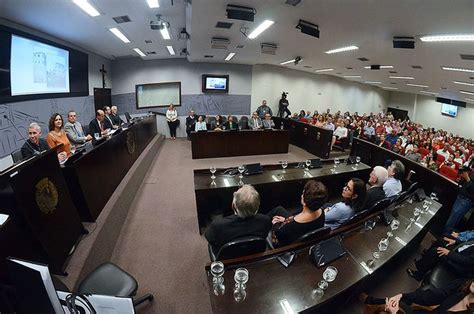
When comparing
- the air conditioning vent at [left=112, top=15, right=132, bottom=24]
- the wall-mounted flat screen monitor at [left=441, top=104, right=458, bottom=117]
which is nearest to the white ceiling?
the air conditioning vent at [left=112, top=15, right=132, bottom=24]

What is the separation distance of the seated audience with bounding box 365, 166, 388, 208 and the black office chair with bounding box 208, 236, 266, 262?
68.0 inches

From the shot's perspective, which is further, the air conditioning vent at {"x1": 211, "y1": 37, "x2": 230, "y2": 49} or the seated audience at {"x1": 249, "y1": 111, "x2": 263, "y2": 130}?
the seated audience at {"x1": 249, "y1": 111, "x2": 263, "y2": 130}

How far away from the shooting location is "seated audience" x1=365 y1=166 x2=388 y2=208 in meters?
2.84

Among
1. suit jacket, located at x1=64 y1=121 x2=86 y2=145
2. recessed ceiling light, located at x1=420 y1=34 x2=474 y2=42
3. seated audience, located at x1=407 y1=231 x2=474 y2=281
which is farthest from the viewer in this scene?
suit jacket, located at x1=64 y1=121 x2=86 y2=145

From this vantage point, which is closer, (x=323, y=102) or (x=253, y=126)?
(x=253, y=126)

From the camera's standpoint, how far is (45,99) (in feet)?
18.1

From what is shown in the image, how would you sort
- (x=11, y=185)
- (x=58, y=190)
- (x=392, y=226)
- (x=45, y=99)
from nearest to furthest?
(x=11, y=185), (x=58, y=190), (x=392, y=226), (x=45, y=99)

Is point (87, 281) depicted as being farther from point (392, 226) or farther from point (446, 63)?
point (446, 63)

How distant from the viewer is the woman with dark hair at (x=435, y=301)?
167cm

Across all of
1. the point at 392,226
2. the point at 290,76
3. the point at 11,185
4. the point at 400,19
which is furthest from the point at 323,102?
the point at 11,185

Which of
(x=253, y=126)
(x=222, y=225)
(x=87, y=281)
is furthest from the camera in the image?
(x=253, y=126)

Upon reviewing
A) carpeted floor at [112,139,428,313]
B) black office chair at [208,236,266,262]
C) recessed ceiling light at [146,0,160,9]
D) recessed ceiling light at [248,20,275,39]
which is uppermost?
recessed ceiling light at [248,20,275,39]

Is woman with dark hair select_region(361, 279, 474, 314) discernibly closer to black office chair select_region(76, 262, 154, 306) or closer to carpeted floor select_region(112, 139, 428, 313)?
carpeted floor select_region(112, 139, 428, 313)

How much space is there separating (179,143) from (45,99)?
4369 mm
